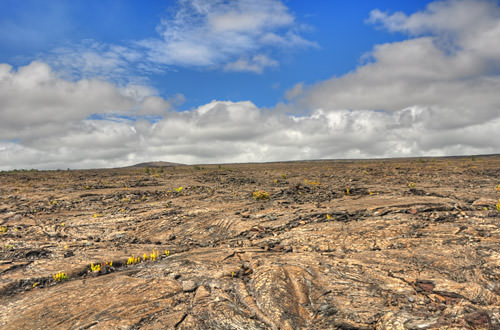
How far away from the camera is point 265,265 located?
8.27 m

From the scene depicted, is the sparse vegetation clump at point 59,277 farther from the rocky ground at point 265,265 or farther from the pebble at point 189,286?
the pebble at point 189,286

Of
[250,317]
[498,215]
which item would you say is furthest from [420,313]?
[498,215]

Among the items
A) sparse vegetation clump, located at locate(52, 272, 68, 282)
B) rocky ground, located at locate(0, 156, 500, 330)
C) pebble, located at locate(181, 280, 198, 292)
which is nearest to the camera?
rocky ground, located at locate(0, 156, 500, 330)

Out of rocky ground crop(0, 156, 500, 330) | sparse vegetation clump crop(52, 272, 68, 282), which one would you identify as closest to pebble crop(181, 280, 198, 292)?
rocky ground crop(0, 156, 500, 330)

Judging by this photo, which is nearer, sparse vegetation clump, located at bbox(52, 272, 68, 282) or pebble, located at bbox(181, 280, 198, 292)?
pebble, located at bbox(181, 280, 198, 292)

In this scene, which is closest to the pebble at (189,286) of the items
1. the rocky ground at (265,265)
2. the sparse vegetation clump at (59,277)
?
the rocky ground at (265,265)

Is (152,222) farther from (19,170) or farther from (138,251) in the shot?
(19,170)

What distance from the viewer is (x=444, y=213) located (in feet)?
38.5

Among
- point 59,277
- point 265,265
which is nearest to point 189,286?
point 265,265

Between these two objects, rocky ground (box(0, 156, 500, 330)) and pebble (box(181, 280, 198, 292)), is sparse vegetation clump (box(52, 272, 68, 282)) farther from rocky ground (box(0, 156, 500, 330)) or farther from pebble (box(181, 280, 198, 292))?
pebble (box(181, 280, 198, 292))

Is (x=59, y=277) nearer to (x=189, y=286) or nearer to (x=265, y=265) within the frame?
(x=189, y=286)

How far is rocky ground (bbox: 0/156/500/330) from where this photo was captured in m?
6.14

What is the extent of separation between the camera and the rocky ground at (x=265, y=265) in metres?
6.14

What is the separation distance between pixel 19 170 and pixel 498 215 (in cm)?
5917
